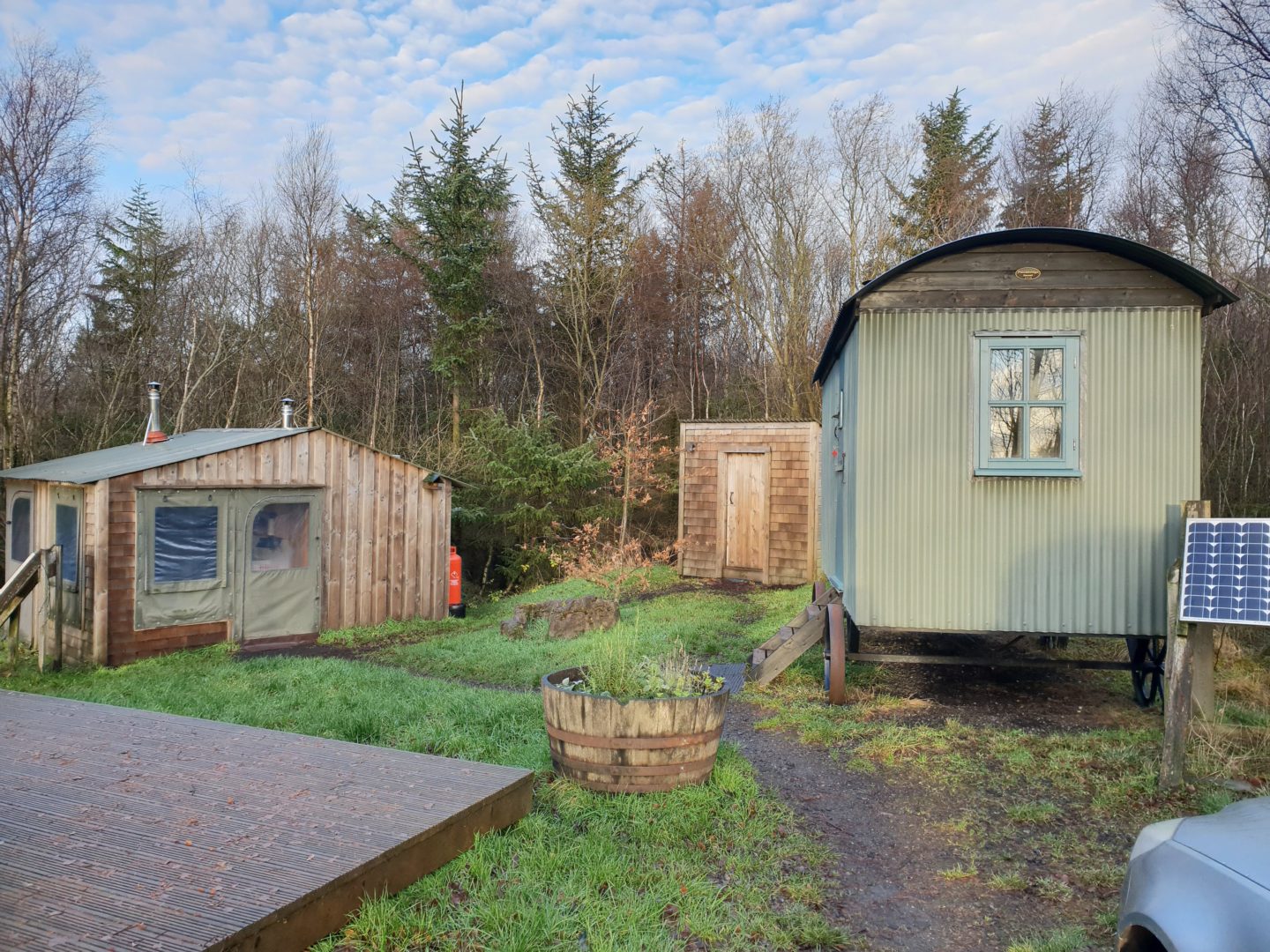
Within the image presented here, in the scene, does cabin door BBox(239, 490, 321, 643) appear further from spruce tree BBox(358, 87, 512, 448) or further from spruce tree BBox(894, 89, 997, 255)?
spruce tree BBox(894, 89, 997, 255)

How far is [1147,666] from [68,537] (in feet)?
37.4

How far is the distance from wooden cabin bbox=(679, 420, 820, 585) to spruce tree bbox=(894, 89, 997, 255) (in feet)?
22.5

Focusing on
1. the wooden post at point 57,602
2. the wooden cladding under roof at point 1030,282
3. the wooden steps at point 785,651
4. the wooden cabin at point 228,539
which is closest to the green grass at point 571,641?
the wooden cabin at point 228,539

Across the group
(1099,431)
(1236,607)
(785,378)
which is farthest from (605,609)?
(785,378)

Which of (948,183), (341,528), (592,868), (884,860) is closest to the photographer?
(592,868)

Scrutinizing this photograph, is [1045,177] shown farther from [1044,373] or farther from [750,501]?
[1044,373]

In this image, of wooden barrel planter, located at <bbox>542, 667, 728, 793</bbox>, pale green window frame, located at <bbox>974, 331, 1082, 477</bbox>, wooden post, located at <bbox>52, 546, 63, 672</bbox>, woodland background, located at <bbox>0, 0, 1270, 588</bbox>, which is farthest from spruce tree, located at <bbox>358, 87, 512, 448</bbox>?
wooden barrel planter, located at <bbox>542, 667, 728, 793</bbox>

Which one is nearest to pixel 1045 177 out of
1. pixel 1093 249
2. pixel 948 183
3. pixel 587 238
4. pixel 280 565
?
pixel 948 183

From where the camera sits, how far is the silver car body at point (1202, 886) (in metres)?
1.82

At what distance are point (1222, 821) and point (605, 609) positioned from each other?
8554 millimetres

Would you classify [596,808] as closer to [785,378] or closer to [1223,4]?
[1223,4]

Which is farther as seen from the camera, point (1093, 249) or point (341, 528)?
point (341, 528)

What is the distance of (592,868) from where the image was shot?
11.7 feet

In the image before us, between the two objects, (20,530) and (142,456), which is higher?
(142,456)
